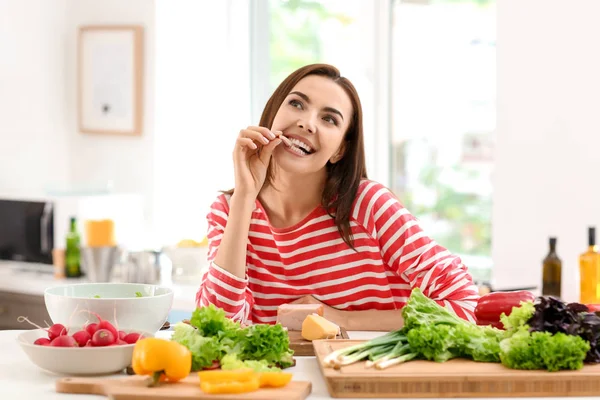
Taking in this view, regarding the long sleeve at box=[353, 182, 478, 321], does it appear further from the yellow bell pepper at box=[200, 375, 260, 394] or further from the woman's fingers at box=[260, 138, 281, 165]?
the yellow bell pepper at box=[200, 375, 260, 394]

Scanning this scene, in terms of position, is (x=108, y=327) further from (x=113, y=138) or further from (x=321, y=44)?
(x=113, y=138)

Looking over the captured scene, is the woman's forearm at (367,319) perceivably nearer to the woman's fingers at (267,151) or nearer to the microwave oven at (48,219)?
the woman's fingers at (267,151)

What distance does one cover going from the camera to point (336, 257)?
261 centimetres

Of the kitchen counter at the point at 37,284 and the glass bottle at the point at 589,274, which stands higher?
the glass bottle at the point at 589,274

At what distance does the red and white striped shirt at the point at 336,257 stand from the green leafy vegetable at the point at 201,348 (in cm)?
78

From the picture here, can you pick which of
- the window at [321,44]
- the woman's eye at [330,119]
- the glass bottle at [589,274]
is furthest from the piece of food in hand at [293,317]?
the window at [321,44]

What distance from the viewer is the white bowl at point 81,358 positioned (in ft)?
5.49

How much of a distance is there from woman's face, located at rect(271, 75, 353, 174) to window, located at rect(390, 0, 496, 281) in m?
2.11

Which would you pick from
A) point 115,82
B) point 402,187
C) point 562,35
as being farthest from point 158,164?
point 562,35

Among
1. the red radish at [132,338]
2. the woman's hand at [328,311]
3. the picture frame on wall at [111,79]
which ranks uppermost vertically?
the picture frame on wall at [111,79]

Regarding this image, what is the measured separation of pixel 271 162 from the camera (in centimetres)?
269

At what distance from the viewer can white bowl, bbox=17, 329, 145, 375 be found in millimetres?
1674

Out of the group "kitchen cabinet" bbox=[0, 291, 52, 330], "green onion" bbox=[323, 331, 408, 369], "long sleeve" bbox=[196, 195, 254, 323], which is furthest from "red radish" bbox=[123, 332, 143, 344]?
"kitchen cabinet" bbox=[0, 291, 52, 330]

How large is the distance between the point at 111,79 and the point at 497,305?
3511 millimetres
